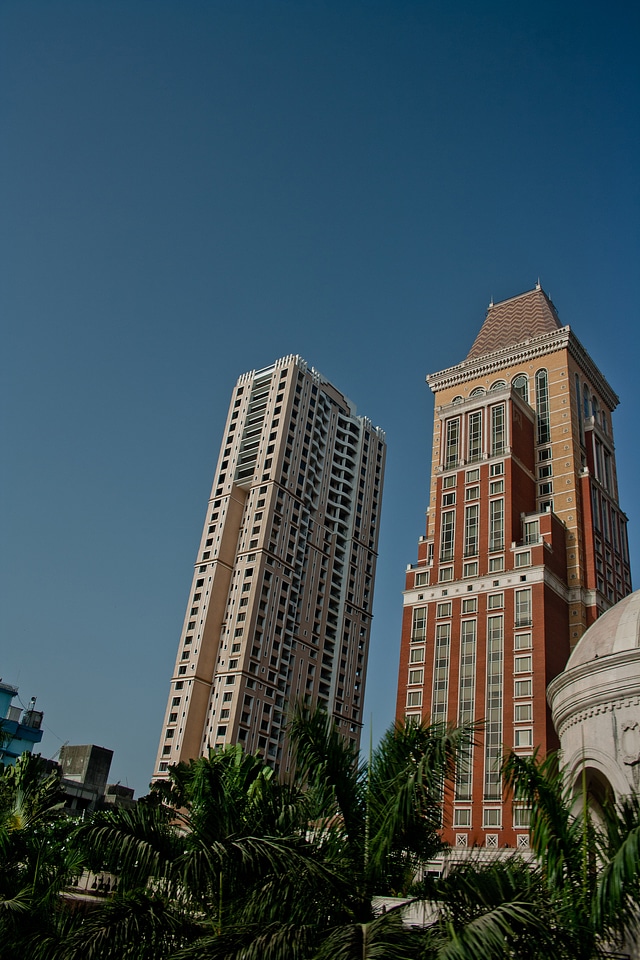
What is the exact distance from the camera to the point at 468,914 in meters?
12.3

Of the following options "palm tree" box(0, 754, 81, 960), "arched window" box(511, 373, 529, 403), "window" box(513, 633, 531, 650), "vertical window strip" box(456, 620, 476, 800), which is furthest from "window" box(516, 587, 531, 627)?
"palm tree" box(0, 754, 81, 960)

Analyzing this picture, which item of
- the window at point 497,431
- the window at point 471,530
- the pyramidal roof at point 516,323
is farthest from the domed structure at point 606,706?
the pyramidal roof at point 516,323

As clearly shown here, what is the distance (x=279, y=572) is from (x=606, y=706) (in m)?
60.0

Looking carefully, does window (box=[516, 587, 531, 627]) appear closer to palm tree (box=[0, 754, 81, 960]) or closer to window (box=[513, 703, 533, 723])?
window (box=[513, 703, 533, 723])

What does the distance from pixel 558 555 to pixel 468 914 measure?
5623cm

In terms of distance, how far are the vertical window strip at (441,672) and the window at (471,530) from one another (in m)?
6.28

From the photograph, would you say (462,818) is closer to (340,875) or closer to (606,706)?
(606,706)

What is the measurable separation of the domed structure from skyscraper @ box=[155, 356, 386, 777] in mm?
48093

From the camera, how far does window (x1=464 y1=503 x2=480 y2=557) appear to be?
67.8 metres

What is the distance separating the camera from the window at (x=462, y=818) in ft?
184

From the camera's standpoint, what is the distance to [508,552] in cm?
6531

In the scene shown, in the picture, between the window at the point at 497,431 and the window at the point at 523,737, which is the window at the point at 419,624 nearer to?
the window at the point at 523,737

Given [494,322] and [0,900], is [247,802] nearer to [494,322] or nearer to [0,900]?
[0,900]

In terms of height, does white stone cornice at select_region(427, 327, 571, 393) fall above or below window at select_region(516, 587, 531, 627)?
above
